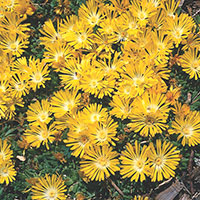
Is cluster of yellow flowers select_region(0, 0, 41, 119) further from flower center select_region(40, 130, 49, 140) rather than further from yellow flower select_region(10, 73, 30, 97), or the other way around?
flower center select_region(40, 130, 49, 140)

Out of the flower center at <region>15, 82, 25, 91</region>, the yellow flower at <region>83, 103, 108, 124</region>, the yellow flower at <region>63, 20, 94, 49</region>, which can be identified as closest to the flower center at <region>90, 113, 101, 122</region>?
the yellow flower at <region>83, 103, 108, 124</region>

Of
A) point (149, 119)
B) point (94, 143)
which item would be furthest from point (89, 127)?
point (149, 119)

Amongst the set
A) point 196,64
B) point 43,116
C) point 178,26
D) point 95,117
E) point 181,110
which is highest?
point 43,116

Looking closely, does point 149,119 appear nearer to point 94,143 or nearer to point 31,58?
point 94,143

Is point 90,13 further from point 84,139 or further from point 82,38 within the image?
point 84,139

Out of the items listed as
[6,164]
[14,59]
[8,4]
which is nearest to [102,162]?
[6,164]
